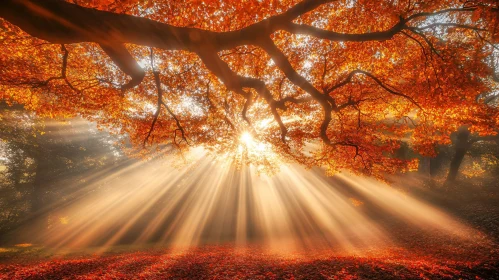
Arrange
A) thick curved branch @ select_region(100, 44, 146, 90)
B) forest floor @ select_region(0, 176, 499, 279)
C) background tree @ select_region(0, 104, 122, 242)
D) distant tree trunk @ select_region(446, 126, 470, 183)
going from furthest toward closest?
distant tree trunk @ select_region(446, 126, 470, 183)
background tree @ select_region(0, 104, 122, 242)
forest floor @ select_region(0, 176, 499, 279)
thick curved branch @ select_region(100, 44, 146, 90)

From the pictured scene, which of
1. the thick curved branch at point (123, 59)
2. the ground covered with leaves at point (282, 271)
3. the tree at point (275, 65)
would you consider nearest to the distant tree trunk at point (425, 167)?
the tree at point (275, 65)

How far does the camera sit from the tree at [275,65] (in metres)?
4.94

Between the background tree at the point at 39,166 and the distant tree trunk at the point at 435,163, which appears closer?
the background tree at the point at 39,166

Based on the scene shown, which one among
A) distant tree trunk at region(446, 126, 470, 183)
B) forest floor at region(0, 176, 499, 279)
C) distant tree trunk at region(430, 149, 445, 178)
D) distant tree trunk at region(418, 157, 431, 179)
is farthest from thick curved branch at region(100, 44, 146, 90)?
distant tree trunk at region(430, 149, 445, 178)

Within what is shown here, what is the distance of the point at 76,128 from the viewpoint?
2881cm

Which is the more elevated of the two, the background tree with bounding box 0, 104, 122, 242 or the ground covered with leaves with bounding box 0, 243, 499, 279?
the background tree with bounding box 0, 104, 122, 242

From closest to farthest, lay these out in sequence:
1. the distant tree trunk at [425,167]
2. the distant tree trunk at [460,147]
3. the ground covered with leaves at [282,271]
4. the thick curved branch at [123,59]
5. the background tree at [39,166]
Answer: the thick curved branch at [123,59] < the ground covered with leaves at [282,271] < the background tree at [39,166] < the distant tree trunk at [460,147] < the distant tree trunk at [425,167]

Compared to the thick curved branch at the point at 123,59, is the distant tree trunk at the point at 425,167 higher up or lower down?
lower down

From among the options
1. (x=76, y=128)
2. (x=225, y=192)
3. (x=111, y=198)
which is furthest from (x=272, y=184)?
(x=76, y=128)

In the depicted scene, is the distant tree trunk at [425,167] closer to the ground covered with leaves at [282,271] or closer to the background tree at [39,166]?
the ground covered with leaves at [282,271]

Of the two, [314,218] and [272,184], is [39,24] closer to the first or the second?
[314,218]

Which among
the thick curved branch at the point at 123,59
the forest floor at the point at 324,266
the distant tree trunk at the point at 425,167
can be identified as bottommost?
the forest floor at the point at 324,266

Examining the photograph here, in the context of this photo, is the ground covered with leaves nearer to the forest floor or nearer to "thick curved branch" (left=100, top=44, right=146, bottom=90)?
the forest floor

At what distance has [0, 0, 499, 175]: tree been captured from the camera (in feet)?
16.2
